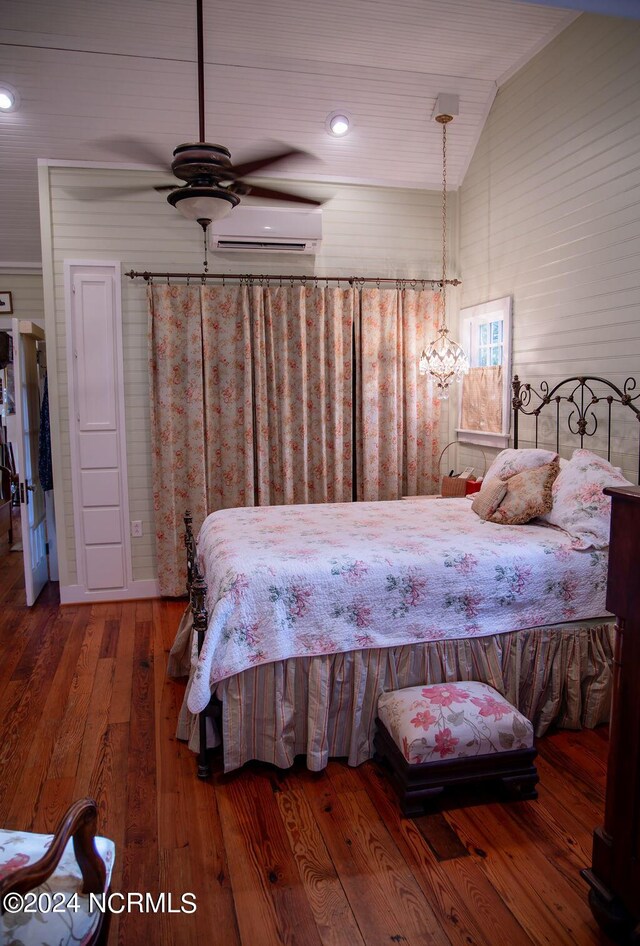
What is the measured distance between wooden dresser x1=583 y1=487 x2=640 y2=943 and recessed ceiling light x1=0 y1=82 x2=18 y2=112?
4.33 meters

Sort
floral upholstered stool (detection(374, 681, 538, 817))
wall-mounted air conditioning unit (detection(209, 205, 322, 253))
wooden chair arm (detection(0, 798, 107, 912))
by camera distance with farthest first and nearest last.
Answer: wall-mounted air conditioning unit (detection(209, 205, 322, 253)), floral upholstered stool (detection(374, 681, 538, 817)), wooden chair arm (detection(0, 798, 107, 912))

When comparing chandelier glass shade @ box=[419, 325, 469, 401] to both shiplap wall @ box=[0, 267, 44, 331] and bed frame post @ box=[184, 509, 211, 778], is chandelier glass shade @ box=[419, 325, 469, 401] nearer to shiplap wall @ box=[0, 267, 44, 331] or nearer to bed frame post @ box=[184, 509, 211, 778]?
bed frame post @ box=[184, 509, 211, 778]

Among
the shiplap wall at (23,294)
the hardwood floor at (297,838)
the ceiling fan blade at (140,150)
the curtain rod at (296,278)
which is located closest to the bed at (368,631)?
the hardwood floor at (297,838)

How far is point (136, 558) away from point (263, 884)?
10.5ft

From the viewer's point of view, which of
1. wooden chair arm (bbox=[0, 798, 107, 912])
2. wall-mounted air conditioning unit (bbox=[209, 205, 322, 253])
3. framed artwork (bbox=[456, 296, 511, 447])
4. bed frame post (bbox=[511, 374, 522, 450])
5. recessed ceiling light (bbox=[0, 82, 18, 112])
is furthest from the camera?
wall-mounted air conditioning unit (bbox=[209, 205, 322, 253])

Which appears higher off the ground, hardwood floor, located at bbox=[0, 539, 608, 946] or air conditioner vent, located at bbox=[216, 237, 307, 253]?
air conditioner vent, located at bbox=[216, 237, 307, 253]

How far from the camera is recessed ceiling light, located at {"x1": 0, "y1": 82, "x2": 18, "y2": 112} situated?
13.2 feet

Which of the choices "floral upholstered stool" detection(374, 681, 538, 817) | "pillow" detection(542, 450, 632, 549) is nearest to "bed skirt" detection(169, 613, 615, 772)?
"floral upholstered stool" detection(374, 681, 538, 817)

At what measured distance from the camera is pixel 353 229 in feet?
16.6

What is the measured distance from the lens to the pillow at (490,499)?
11.2ft

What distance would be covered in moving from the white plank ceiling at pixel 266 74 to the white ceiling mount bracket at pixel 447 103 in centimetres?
6

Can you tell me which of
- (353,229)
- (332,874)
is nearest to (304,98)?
(353,229)

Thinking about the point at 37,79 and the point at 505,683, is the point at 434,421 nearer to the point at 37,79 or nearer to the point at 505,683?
the point at 505,683

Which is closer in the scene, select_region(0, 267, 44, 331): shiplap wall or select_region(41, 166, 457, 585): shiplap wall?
select_region(41, 166, 457, 585): shiplap wall
